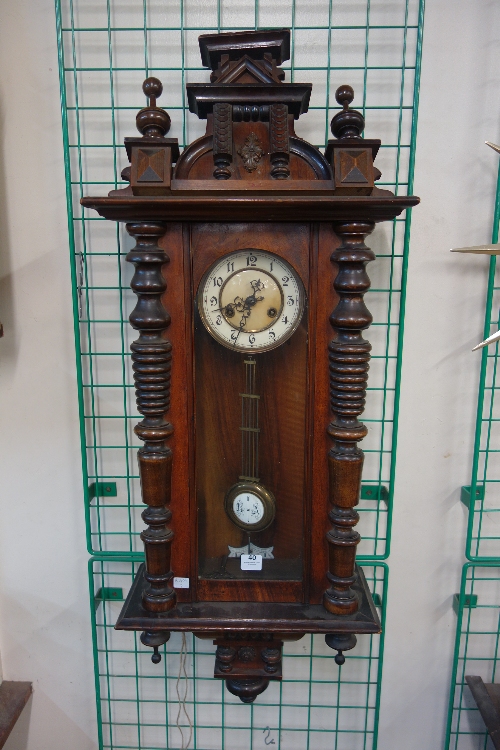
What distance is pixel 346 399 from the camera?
695 millimetres

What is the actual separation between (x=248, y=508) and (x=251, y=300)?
0.34 m

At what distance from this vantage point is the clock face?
0.71 meters

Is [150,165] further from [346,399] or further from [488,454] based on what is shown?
[488,454]

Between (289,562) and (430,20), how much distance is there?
101 cm

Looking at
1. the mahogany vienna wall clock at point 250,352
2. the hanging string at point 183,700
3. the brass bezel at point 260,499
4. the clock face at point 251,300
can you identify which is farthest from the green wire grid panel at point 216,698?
the clock face at point 251,300

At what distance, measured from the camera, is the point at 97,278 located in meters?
0.94

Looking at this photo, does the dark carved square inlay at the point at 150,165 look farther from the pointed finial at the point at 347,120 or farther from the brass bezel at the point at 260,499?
the brass bezel at the point at 260,499

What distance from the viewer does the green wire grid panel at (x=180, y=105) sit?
2.81 feet

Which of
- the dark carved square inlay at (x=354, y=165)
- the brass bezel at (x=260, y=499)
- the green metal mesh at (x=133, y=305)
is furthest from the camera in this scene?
the green metal mesh at (x=133, y=305)

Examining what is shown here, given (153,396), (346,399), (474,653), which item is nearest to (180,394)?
(153,396)

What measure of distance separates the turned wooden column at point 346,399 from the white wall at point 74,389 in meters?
0.30

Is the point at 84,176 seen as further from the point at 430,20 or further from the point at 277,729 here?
the point at 277,729

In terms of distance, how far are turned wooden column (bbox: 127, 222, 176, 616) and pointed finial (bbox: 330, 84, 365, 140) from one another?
0.99ft

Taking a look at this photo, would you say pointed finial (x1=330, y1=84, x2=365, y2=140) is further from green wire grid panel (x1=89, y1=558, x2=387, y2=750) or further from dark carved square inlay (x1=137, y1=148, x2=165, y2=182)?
green wire grid panel (x1=89, y1=558, x2=387, y2=750)
